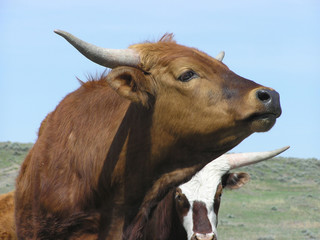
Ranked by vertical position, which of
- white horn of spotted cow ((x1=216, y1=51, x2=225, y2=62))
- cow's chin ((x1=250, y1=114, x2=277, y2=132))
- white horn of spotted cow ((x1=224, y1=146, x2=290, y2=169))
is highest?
white horn of spotted cow ((x1=216, y1=51, x2=225, y2=62))

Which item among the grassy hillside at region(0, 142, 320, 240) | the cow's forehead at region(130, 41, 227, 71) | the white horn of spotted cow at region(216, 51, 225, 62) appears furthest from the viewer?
the grassy hillside at region(0, 142, 320, 240)

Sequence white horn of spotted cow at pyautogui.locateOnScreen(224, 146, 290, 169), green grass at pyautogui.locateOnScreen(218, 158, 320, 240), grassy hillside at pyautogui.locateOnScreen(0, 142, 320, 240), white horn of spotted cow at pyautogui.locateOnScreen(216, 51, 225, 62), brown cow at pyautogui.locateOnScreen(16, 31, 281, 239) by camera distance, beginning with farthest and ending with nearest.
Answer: grassy hillside at pyautogui.locateOnScreen(0, 142, 320, 240) → green grass at pyautogui.locateOnScreen(218, 158, 320, 240) → white horn of spotted cow at pyautogui.locateOnScreen(224, 146, 290, 169) → white horn of spotted cow at pyautogui.locateOnScreen(216, 51, 225, 62) → brown cow at pyautogui.locateOnScreen(16, 31, 281, 239)

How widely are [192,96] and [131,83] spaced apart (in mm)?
479

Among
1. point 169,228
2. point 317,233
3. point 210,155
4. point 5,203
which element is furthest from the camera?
point 317,233

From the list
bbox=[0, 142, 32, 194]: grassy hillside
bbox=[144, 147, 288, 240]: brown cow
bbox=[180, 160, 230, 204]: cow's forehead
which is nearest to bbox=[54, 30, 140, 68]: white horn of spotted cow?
bbox=[144, 147, 288, 240]: brown cow

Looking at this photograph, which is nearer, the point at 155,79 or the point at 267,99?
the point at 267,99

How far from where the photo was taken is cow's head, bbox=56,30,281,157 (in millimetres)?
4586

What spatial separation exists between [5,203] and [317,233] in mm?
17228

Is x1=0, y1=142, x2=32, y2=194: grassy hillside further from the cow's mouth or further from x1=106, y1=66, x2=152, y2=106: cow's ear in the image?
the cow's mouth

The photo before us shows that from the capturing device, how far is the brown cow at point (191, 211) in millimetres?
8203

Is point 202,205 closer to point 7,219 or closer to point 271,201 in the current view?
point 7,219

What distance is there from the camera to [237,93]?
4.65 m

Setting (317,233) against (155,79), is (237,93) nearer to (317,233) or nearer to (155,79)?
(155,79)

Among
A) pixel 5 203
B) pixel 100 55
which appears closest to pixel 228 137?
pixel 100 55
